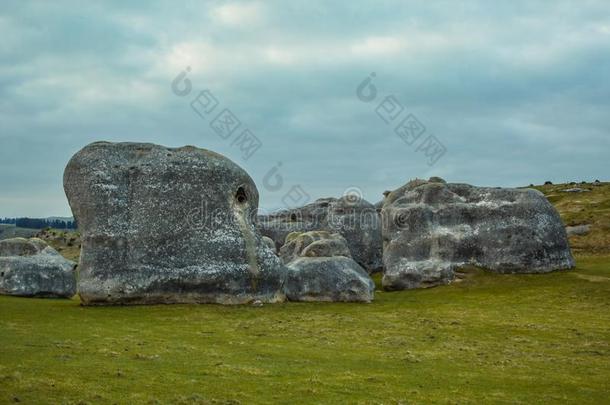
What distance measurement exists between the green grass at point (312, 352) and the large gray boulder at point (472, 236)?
5887 mm

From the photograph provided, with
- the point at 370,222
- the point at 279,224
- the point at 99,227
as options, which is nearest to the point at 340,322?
the point at 99,227

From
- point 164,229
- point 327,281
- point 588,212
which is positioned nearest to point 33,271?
point 164,229

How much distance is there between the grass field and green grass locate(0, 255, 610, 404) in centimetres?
4

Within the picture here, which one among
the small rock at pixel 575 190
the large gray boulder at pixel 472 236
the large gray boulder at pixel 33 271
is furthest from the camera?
the small rock at pixel 575 190

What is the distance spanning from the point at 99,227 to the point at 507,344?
1685cm

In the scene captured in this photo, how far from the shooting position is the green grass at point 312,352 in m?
13.9

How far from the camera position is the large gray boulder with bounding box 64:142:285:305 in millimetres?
28297

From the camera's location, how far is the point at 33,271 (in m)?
34.3

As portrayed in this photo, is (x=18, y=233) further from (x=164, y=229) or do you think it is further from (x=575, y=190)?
(x=164, y=229)

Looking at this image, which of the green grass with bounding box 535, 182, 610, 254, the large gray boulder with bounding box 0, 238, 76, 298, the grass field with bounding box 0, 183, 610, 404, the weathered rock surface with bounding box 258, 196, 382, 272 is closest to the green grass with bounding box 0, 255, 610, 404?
the grass field with bounding box 0, 183, 610, 404

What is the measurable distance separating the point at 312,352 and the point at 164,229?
12335mm

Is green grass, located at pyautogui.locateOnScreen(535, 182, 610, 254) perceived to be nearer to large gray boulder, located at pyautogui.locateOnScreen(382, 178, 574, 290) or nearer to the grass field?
large gray boulder, located at pyautogui.locateOnScreen(382, 178, 574, 290)

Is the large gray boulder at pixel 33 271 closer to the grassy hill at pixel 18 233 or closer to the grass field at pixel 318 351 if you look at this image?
the grass field at pixel 318 351

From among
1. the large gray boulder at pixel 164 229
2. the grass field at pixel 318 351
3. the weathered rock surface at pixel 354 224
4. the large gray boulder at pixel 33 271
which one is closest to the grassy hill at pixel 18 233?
the weathered rock surface at pixel 354 224
